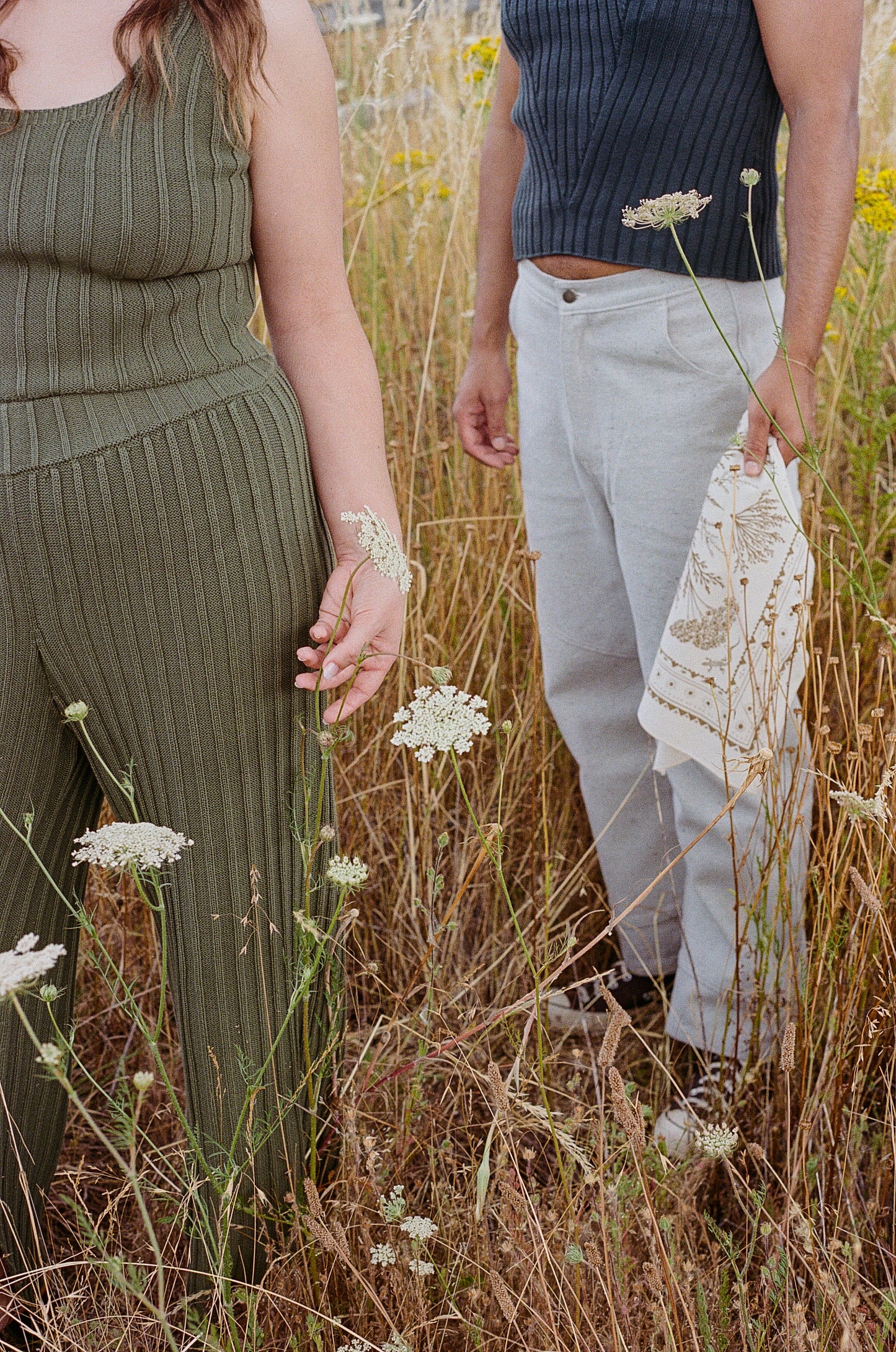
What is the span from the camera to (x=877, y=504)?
221 cm

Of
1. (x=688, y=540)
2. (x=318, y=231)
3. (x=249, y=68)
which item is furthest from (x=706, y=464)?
(x=249, y=68)

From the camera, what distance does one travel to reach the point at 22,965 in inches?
26.3

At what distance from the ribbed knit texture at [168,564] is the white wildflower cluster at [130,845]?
0.20 metres

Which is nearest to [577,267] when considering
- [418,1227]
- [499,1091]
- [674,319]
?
[674,319]

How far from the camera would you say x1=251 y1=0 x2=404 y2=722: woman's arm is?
1.02m

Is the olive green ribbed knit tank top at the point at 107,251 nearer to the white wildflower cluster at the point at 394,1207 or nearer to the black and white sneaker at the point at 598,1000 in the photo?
the white wildflower cluster at the point at 394,1207

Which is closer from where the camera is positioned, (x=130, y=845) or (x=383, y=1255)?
(x=130, y=845)

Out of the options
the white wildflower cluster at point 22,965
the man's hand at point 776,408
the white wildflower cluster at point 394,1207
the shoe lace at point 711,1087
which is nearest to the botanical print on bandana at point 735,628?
the man's hand at point 776,408

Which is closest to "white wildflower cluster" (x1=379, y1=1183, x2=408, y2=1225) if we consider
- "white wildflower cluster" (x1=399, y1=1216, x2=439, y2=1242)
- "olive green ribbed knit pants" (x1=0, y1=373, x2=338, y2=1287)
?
"white wildflower cluster" (x1=399, y1=1216, x2=439, y2=1242)

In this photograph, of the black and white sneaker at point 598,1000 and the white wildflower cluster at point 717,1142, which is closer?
the white wildflower cluster at point 717,1142

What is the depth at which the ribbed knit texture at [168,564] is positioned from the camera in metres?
0.95

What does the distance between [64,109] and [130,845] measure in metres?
0.60

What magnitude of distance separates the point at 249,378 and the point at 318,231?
16 centimetres

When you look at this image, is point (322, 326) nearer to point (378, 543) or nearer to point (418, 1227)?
point (378, 543)
